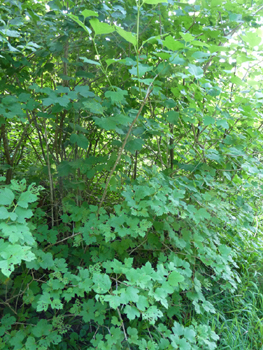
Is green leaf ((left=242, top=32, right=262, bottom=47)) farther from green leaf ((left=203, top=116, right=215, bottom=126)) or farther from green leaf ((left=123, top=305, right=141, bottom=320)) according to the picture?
green leaf ((left=123, top=305, right=141, bottom=320))

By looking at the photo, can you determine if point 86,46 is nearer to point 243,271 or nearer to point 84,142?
point 84,142

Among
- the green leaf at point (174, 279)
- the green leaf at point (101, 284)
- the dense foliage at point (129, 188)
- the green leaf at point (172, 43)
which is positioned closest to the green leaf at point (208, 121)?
the dense foliage at point (129, 188)

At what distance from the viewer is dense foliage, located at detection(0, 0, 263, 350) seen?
1183 mm

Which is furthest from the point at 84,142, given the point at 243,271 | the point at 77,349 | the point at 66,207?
the point at 243,271

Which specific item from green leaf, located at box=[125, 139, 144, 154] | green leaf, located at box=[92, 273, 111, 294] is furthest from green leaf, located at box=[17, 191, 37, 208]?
green leaf, located at box=[125, 139, 144, 154]

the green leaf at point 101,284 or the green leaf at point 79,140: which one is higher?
the green leaf at point 79,140

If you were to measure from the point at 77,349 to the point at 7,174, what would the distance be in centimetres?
151

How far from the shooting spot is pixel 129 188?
4.86 feet

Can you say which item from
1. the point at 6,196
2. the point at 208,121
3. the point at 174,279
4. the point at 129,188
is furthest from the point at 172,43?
the point at 174,279

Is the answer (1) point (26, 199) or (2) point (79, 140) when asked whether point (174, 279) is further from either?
(2) point (79, 140)

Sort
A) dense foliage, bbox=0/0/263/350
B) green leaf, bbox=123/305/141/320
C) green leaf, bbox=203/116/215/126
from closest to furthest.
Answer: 1. green leaf, bbox=123/305/141/320
2. dense foliage, bbox=0/0/263/350
3. green leaf, bbox=203/116/215/126

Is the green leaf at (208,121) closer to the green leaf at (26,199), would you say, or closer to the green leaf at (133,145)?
the green leaf at (133,145)

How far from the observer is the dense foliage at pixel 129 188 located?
3.88ft

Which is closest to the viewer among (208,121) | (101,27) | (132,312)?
(101,27)
